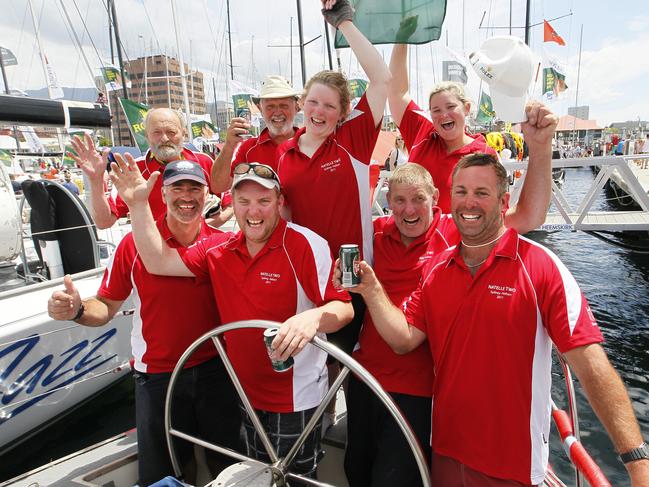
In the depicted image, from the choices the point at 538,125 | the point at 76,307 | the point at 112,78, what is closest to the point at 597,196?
the point at 538,125

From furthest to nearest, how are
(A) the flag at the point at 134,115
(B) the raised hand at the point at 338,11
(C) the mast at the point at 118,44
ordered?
(C) the mast at the point at 118,44 → (A) the flag at the point at 134,115 → (B) the raised hand at the point at 338,11

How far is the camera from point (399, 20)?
2547mm

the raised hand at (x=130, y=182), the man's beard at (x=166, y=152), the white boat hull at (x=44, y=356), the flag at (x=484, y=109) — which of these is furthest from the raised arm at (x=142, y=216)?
the flag at (x=484, y=109)

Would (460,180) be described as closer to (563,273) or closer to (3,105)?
(563,273)

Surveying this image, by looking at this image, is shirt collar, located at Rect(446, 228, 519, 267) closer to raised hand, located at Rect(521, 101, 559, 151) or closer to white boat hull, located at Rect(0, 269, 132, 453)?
raised hand, located at Rect(521, 101, 559, 151)

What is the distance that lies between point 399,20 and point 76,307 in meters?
2.30

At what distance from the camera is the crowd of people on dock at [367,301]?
1591mm

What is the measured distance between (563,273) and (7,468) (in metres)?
4.80


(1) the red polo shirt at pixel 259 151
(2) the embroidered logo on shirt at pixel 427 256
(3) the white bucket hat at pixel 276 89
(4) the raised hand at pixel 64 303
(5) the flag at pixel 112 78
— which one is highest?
(5) the flag at pixel 112 78

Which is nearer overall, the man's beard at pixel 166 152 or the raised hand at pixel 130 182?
the raised hand at pixel 130 182

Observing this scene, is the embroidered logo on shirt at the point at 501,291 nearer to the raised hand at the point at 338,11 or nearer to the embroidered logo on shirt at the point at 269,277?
the embroidered logo on shirt at the point at 269,277

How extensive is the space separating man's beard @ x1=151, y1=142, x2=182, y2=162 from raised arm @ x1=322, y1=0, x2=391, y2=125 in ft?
4.51

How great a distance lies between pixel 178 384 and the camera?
216 cm

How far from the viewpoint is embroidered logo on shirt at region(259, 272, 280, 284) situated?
1.88 metres
